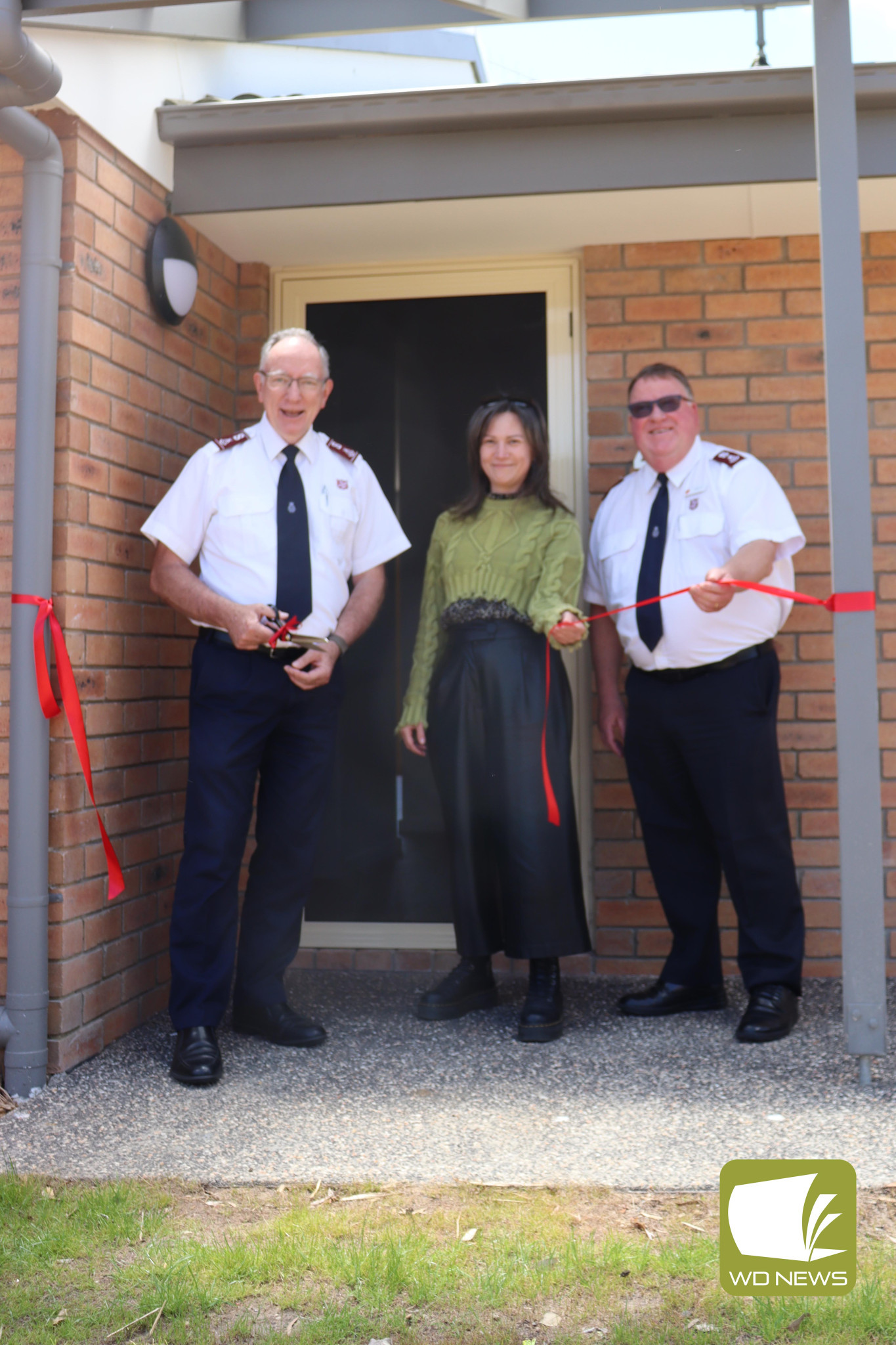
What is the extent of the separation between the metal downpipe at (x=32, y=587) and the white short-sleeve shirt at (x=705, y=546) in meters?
1.64

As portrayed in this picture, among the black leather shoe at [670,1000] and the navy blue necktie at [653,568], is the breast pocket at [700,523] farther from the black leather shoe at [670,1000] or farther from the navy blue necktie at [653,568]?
the black leather shoe at [670,1000]

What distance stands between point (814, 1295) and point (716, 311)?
304cm

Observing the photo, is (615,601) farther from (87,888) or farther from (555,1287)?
(555,1287)

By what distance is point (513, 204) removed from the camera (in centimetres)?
352

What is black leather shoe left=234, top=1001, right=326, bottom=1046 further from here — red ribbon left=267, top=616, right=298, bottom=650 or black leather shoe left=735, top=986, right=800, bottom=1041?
black leather shoe left=735, top=986, right=800, bottom=1041

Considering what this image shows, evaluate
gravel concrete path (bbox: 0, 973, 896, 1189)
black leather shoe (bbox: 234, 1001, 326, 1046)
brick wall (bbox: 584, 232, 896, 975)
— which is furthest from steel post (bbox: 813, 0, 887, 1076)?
black leather shoe (bbox: 234, 1001, 326, 1046)

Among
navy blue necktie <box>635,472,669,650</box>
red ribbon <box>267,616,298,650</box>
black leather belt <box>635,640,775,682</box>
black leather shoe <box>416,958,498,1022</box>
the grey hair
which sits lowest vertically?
black leather shoe <box>416,958,498,1022</box>

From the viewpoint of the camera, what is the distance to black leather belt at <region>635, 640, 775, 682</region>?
10.5ft

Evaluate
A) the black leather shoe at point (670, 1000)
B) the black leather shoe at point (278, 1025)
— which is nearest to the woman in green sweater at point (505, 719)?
the black leather shoe at point (670, 1000)

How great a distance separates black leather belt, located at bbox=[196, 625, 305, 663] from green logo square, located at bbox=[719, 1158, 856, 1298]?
1.67 meters

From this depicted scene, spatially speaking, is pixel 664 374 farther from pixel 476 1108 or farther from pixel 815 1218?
pixel 815 1218

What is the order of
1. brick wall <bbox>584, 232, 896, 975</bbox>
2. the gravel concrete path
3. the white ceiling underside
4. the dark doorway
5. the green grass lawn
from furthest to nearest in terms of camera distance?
the dark doorway
brick wall <bbox>584, 232, 896, 975</bbox>
the white ceiling underside
the gravel concrete path
the green grass lawn

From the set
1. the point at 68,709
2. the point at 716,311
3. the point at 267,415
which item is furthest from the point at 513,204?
the point at 68,709

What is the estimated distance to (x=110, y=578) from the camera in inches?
124
